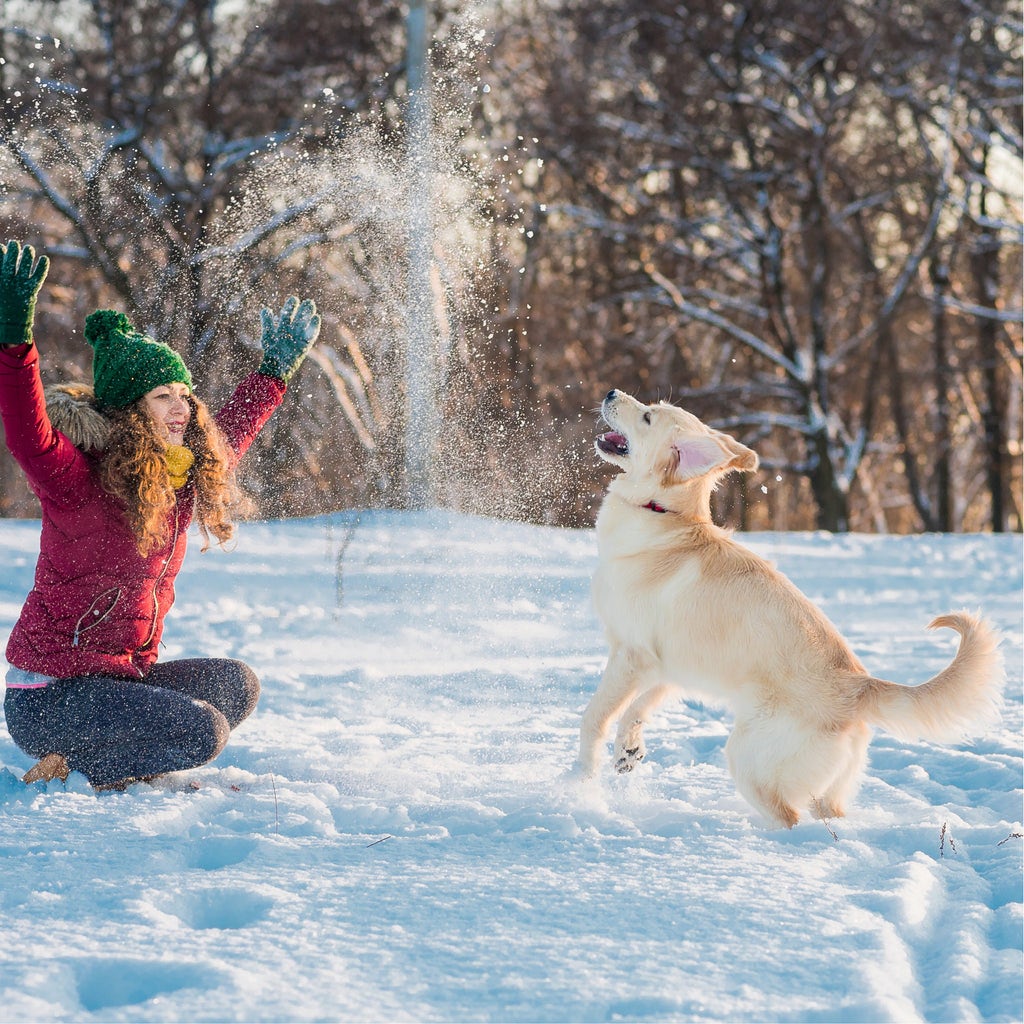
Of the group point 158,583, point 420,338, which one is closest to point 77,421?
point 158,583

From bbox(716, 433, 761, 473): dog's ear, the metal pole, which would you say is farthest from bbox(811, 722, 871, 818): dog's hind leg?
the metal pole

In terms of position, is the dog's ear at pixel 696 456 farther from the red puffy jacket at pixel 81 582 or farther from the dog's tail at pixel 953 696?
the red puffy jacket at pixel 81 582

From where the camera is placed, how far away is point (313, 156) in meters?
11.2

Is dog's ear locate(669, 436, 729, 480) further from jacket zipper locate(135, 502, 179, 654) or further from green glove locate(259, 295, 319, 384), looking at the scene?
jacket zipper locate(135, 502, 179, 654)

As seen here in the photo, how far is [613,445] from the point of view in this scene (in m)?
3.71

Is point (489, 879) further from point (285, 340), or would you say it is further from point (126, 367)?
point (285, 340)

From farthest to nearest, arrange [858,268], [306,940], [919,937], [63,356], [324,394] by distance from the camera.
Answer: [858,268]
[63,356]
[324,394]
[919,937]
[306,940]

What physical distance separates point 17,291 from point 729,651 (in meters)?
2.21

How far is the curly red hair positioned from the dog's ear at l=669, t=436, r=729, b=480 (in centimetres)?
153

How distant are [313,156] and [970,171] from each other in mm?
10657

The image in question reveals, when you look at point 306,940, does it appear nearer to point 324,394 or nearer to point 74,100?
point 324,394

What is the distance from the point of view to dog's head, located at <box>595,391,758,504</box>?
352 centimetres

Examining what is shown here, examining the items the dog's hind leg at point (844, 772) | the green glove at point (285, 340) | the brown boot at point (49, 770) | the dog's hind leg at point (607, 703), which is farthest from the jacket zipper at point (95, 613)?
the dog's hind leg at point (844, 772)

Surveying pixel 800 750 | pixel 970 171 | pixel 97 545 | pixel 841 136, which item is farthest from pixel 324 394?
pixel 970 171
